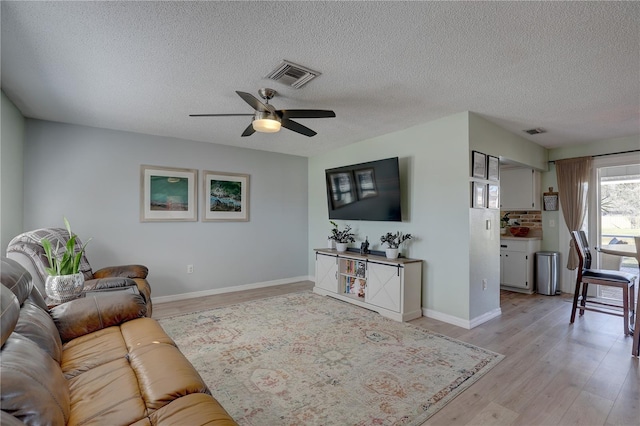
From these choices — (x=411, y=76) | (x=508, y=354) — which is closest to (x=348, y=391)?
(x=508, y=354)

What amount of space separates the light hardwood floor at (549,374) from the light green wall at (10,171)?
172cm

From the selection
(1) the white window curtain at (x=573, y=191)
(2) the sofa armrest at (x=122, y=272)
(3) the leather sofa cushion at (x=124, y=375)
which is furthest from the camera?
(1) the white window curtain at (x=573, y=191)

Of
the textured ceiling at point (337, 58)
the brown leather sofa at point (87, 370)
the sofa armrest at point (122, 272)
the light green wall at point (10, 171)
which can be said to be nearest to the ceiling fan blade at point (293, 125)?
the textured ceiling at point (337, 58)

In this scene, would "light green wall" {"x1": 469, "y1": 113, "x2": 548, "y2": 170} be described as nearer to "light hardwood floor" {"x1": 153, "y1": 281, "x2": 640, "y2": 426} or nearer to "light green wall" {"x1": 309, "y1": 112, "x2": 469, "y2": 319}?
"light green wall" {"x1": 309, "y1": 112, "x2": 469, "y2": 319}

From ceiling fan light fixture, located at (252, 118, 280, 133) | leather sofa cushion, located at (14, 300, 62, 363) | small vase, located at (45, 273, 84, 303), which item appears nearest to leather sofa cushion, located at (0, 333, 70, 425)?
leather sofa cushion, located at (14, 300, 62, 363)

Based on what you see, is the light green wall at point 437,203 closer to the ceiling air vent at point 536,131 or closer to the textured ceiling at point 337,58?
the textured ceiling at point 337,58

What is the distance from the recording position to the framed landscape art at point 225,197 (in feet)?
15.2

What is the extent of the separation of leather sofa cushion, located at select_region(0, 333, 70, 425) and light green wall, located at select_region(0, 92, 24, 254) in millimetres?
2451

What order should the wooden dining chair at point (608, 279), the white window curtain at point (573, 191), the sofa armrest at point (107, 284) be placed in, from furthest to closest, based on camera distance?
the white window curtain at point (573, 191) < the wooden dining chair at point (608, 279) < the sofa armrest at point (107, 284)

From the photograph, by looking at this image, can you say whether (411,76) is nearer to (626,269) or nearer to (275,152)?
(275,152)

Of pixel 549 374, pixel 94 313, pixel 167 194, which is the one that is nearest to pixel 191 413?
pixel 94 313

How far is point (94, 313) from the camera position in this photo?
1.92 metres

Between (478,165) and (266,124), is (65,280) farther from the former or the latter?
(478,165)

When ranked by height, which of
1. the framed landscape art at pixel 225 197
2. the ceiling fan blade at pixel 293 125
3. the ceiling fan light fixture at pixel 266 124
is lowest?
the framed landscape art at pixel 225 197
